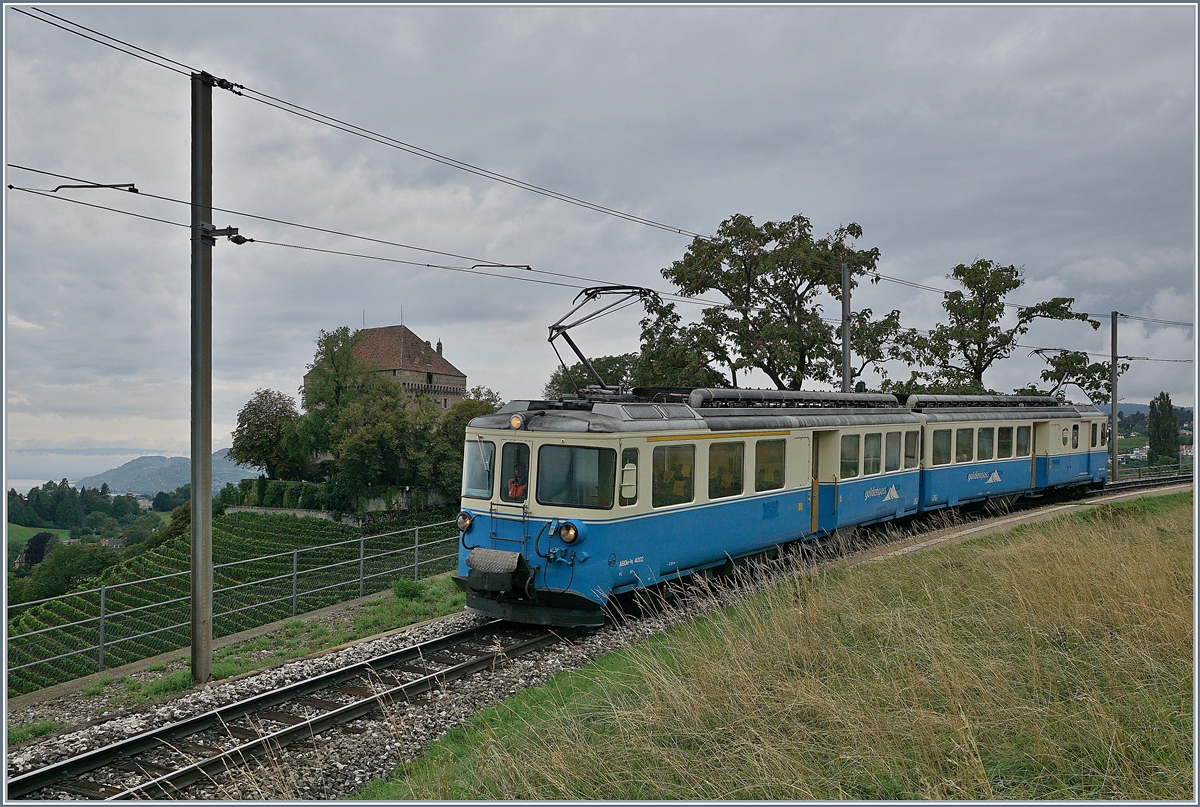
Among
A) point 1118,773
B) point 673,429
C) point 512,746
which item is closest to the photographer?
point 1118,773

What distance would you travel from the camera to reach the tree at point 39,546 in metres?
72.2

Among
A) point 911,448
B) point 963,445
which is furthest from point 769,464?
point 963,445

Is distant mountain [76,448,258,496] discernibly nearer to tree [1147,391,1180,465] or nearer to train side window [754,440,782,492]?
train side window [754,440,782,492]

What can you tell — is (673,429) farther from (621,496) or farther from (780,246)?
(780,246)

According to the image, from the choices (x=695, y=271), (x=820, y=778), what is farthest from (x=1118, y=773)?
(x=695, y=271)

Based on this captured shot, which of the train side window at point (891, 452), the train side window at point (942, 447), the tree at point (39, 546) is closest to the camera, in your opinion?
the train side window at point (891, 452)

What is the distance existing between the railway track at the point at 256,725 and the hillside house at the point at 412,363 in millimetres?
92436

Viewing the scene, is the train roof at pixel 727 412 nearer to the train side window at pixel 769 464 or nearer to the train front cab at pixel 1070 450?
the train side window at pixel 769 464

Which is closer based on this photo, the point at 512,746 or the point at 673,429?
the point at 512,746

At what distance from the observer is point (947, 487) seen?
18438 millimetres

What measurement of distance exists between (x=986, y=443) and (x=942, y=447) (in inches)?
103

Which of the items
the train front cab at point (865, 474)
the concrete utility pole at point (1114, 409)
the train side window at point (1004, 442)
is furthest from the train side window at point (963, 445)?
the concrete utility pole at point (1114, 409)

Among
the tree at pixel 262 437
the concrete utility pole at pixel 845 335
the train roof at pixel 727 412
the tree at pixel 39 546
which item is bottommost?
the tree at pixel 39 546

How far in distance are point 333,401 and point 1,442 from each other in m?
74.1
